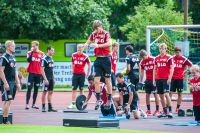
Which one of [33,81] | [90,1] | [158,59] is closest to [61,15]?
[90,1]

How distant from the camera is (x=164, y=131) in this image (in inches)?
803

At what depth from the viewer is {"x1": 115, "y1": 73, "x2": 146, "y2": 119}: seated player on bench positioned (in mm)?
24672

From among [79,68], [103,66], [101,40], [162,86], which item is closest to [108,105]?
[103,66]

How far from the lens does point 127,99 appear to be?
82.5 feet

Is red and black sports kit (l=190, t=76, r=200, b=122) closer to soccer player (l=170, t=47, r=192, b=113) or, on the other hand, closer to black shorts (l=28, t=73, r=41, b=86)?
soccer player (l=170, t=47, r=192, b=113)

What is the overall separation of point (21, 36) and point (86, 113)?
24.0m

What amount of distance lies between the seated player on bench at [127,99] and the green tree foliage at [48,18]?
23.3 metres

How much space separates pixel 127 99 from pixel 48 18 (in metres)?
24.0

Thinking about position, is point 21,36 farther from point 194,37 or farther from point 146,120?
point 146,120

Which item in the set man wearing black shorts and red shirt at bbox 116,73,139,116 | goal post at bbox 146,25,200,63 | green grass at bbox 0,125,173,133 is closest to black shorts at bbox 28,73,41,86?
man wearing black shorts and red shirt at bbox 116,73,139,116

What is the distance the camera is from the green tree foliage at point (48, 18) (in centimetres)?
4812

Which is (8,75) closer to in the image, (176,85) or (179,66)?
(179,66)

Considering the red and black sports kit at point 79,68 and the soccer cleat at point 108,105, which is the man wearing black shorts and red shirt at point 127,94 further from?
the red and black sports kit at point 79,68

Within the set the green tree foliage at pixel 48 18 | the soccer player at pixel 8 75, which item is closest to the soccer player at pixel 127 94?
the soccer player at pixel 8 75
